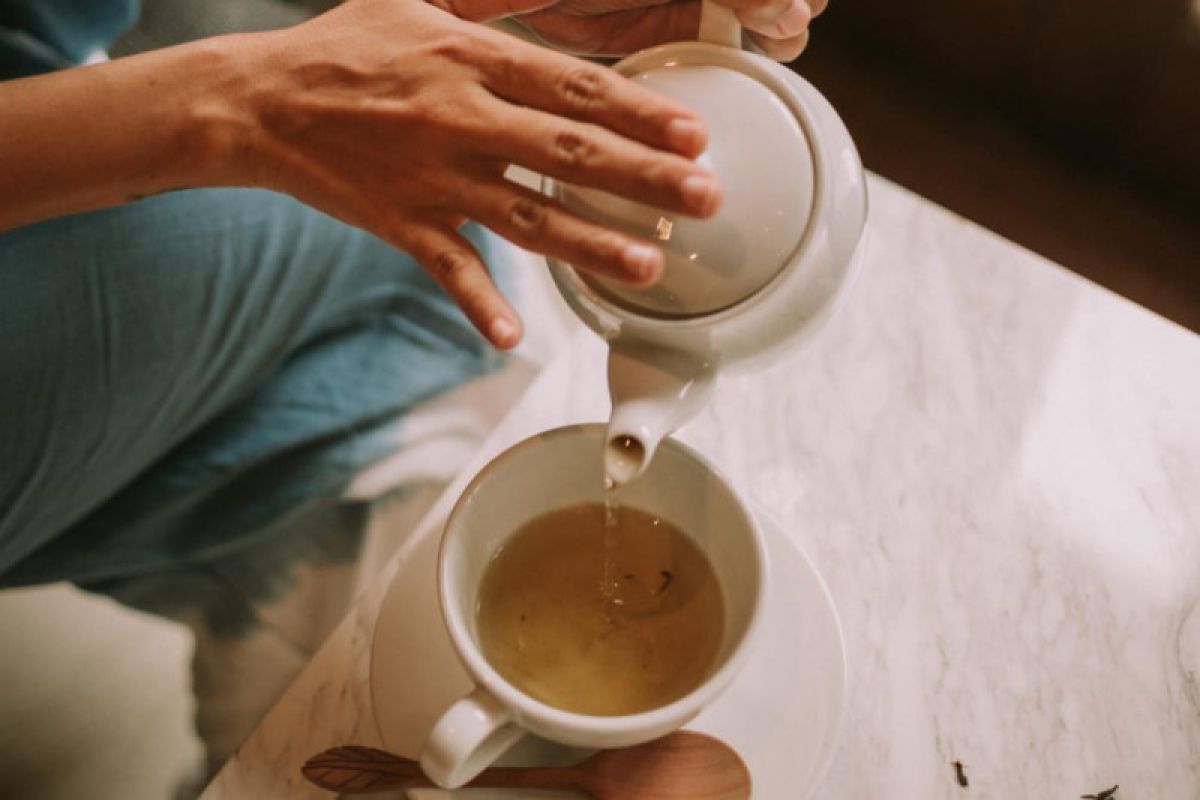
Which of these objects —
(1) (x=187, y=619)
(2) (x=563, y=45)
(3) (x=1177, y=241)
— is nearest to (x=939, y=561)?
(2) (x=563, y=45)

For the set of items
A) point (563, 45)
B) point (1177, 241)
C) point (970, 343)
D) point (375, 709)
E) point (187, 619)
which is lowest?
point (187, 619)

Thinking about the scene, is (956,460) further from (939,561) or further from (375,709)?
(375,709)

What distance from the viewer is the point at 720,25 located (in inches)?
23.4

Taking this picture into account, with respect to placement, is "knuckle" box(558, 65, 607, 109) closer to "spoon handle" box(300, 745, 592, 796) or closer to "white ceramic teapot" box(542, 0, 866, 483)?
"white ceramic teapot" box(542, 0, 866, 483)

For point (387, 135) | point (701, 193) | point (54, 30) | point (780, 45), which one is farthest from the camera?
point (54, 30)

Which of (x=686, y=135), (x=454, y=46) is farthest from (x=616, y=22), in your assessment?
(x=686, y=135)

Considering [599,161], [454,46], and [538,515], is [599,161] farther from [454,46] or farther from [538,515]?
[538,515]

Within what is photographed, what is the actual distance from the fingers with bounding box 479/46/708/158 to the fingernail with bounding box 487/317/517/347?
119mm

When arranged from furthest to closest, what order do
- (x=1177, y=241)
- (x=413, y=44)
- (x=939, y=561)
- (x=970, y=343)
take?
(x=1177, y=241)
(x=970, y=343)
(x=939, y=561)
(x=413, y=44)

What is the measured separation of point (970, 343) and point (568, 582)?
1.35 feet

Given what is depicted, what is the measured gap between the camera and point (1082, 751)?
2.33ft

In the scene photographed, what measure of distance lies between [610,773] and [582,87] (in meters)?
0.40

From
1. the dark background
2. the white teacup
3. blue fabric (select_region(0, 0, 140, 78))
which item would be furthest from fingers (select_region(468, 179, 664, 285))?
the dark background

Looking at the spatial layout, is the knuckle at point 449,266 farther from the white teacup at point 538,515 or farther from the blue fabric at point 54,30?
the blue fabric at point 54,30
